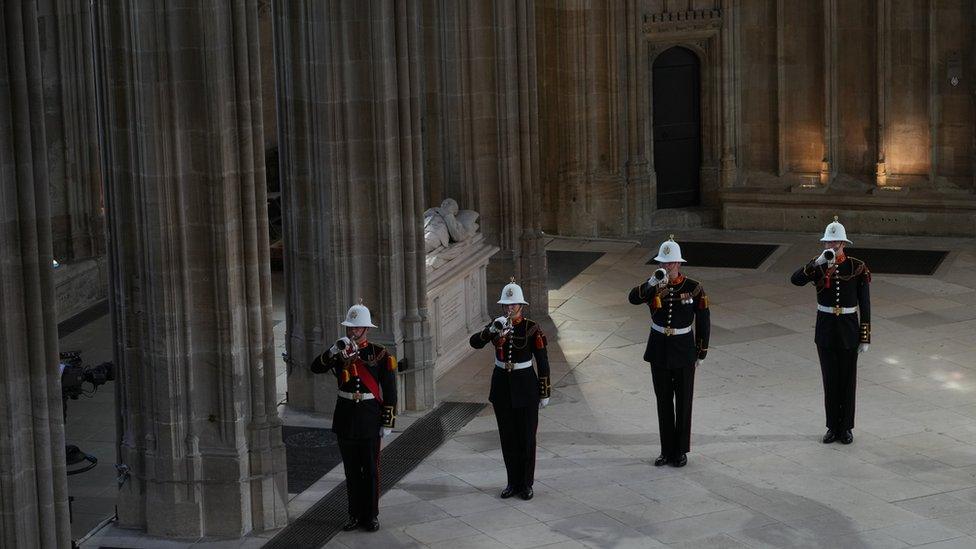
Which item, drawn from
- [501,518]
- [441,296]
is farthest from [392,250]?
[501,518]

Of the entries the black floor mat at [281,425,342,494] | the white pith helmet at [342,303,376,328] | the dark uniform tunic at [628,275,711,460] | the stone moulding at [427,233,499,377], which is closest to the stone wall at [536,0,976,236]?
the stone moulding at [427,233,499,377]

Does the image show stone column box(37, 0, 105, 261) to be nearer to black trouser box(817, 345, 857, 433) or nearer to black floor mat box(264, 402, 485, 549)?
black floor mat box(264, 402, 485, 549)

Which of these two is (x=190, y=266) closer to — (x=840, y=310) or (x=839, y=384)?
(x=840, y=310)

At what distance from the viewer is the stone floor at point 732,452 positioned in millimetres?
13016

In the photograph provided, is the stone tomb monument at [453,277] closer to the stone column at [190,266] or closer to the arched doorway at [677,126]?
the stone column at [190,266]

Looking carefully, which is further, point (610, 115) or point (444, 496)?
point (610, 115)

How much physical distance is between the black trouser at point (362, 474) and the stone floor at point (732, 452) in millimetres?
198

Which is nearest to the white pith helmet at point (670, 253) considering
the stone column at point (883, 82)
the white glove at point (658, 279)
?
the white glove at point (658, 279)

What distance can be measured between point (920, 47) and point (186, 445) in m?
14.6

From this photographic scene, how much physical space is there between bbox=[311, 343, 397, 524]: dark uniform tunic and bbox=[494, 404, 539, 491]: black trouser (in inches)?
44.3

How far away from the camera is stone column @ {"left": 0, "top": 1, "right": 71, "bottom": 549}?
10.1 m

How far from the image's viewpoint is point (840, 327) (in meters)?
14.8

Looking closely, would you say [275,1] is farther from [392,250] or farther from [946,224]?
[946,224]

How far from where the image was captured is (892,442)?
15.0m
